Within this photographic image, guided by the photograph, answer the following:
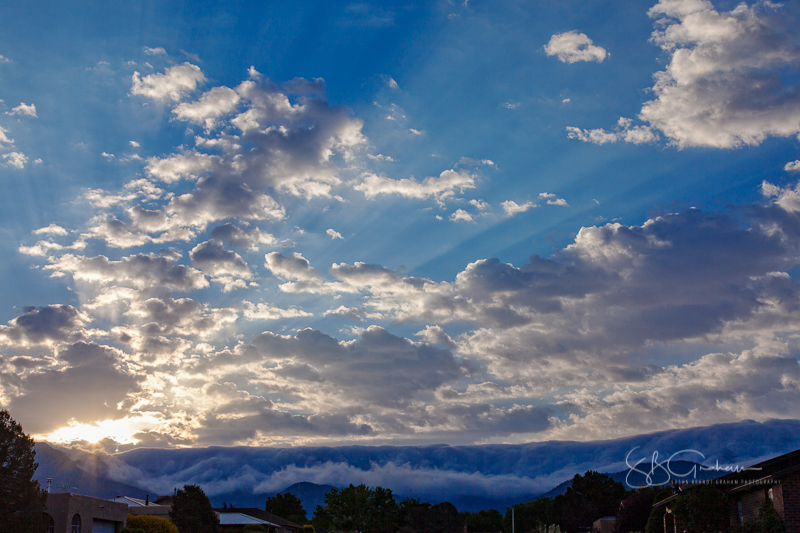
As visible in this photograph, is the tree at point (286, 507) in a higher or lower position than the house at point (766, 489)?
lower

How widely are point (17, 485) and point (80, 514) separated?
24.5ft

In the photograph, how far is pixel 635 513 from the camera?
8269cm

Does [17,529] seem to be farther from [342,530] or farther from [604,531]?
[342,530]

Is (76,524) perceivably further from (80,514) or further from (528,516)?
(528,516)

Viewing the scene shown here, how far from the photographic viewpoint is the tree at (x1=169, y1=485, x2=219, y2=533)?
69062 millimetres

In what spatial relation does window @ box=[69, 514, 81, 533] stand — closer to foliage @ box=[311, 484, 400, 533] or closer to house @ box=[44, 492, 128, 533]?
house @ box=[44, 492, 128, 533]

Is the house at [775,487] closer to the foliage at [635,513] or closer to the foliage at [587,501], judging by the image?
the foliage at [635,513]

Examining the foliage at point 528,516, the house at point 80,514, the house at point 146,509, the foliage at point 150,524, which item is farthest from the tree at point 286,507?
the house at point 80,514

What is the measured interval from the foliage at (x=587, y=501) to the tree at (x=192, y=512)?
93452 millimetres

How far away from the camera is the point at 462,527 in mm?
192500

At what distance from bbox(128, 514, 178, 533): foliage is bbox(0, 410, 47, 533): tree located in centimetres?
1375

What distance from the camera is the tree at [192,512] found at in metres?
69.1

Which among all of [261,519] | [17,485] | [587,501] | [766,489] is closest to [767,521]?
[766,489]

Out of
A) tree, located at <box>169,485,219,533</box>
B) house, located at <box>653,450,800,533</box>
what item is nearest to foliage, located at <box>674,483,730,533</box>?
house, located at <box>653,450,800,533</box>
